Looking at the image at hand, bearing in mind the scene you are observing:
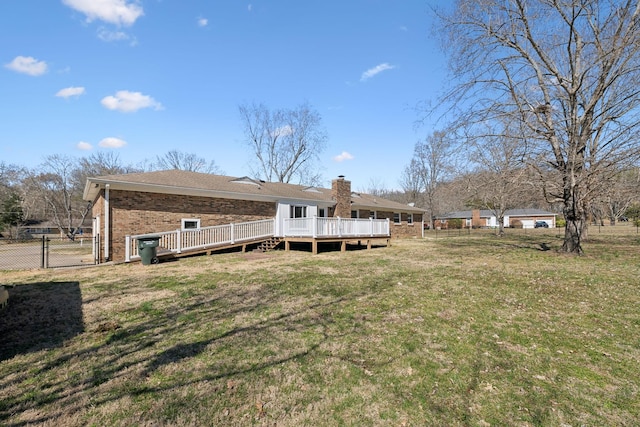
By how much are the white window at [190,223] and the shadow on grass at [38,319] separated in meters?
6.77

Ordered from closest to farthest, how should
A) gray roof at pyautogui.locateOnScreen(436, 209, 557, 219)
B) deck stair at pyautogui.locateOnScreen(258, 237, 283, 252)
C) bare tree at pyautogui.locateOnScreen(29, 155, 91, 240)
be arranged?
deck stair at pyautogui.locateOnScreen(258, 237, 283, 252)
bare tree at pyautogui.locateOnScreen(29, 155, 91, 240)
gray roof at pyautogui.locateOnScreen(436, 209, 557, 219)

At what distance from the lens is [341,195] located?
19.8 meters

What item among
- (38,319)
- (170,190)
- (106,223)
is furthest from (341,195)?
(38,319)

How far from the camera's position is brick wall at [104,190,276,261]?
470 inches

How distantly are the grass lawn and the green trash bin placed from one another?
315 cm

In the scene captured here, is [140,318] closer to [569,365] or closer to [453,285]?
[569,365]

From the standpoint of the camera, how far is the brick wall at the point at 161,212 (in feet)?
39.2

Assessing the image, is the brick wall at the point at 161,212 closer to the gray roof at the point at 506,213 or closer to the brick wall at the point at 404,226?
the brick wall at the point at 404,226

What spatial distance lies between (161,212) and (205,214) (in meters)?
1.89

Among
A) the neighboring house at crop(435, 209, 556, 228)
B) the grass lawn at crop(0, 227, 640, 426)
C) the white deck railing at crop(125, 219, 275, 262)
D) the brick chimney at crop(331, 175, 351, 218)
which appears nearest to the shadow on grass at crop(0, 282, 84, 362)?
the grass lawn at crop(0, 227, 640, 426)

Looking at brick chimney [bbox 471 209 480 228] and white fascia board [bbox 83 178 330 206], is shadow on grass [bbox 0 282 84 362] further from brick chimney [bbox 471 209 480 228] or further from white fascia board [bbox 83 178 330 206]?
brick chimney [bbox 471 209 480 228]

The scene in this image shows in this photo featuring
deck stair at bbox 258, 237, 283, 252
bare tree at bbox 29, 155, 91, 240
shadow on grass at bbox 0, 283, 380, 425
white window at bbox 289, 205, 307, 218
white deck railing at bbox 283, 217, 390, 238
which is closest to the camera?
shadow on grass at bbox 0, 283, 380, 425

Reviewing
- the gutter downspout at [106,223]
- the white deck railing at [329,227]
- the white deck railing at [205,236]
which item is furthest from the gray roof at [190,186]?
the white deck railing at [329,227]

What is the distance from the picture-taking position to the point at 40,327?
4500 mm
